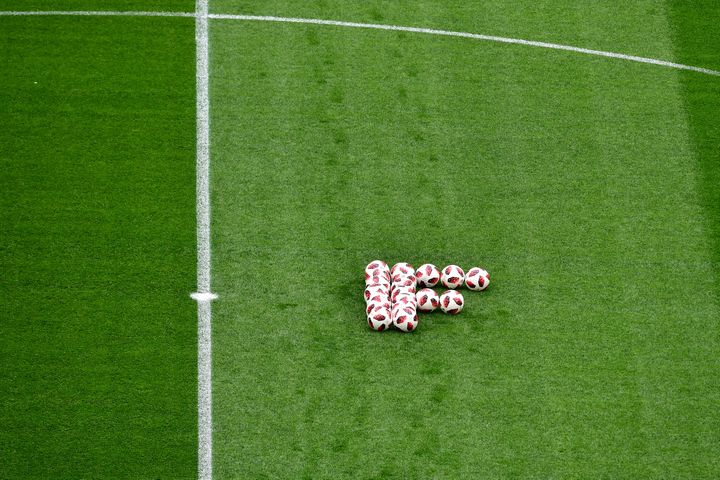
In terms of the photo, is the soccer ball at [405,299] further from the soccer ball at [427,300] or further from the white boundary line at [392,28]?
the white boundary line at [392,28]

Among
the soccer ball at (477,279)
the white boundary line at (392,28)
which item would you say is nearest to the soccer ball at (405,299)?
the soccer ball at (477,279)

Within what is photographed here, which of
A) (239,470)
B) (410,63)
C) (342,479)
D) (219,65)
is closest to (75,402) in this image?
(239,470)

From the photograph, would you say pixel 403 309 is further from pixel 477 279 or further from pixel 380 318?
pixel 477 279

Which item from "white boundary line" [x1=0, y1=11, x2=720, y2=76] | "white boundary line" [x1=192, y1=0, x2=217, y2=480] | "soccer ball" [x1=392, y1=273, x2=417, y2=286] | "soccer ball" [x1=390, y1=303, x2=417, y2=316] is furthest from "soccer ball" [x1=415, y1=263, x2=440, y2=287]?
"white boundary line" [x1=0, y1=11, x2=720, y2=76]

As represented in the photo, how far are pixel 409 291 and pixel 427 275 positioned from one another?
33cm

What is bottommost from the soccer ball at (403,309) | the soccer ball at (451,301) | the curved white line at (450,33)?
the soccer ball at (403,309)

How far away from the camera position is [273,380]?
12102mm

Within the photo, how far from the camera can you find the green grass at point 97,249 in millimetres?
11547

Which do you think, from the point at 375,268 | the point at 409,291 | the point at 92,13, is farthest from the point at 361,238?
the point at 92,13

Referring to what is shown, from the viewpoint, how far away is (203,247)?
43.6 feet

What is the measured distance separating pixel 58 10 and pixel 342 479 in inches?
301

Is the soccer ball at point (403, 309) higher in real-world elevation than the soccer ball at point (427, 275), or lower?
lower

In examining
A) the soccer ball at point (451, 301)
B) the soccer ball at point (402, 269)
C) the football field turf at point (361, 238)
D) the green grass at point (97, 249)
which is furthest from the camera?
the soccer ball at point (402, 269)

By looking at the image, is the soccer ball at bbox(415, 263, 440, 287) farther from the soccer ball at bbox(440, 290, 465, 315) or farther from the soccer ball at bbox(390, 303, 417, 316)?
the soccer ball at bbox(390, 303, 417, 316)
